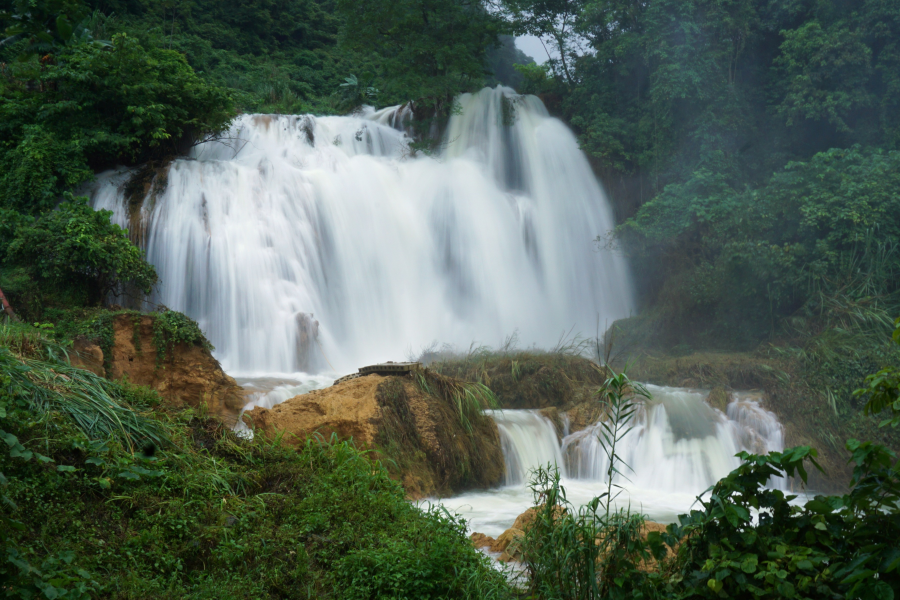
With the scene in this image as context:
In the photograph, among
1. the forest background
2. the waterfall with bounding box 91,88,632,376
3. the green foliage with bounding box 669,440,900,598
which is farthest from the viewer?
the waterfall with bounding box 91,88,632,376

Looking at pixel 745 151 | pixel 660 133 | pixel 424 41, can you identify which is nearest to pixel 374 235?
pixel 424 41

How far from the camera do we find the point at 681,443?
9.88 metres

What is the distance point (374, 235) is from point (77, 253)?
7608mm

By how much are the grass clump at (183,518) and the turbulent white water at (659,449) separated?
12.0 ft

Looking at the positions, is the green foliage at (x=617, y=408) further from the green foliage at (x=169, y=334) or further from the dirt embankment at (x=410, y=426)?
the green foliage at (x=169, y=334)

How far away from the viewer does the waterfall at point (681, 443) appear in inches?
373

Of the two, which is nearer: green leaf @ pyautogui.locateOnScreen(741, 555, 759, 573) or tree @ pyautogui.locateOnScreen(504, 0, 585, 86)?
green leaf @ pyautogui.locateOnScreen(741, 555, 759, 573)

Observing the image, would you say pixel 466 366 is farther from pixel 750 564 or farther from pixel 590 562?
pixel 750 564

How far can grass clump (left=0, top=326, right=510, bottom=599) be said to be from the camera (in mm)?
3625

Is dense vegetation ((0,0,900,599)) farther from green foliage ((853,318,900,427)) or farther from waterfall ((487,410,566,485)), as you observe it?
waterfall ((487,410,566,485))

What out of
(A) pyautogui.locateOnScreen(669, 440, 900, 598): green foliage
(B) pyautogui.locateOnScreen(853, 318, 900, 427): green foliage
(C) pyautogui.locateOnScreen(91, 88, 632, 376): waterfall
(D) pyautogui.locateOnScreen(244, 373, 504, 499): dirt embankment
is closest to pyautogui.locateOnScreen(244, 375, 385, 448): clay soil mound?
(D) pyautogui.locateOnScreen(244, 373, 504, 499): dirt embankment

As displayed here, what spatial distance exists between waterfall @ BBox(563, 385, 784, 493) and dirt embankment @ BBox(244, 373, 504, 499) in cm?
162

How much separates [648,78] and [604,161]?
3.01 meters

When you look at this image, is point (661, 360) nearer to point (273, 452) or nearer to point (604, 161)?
point (604, 161)
